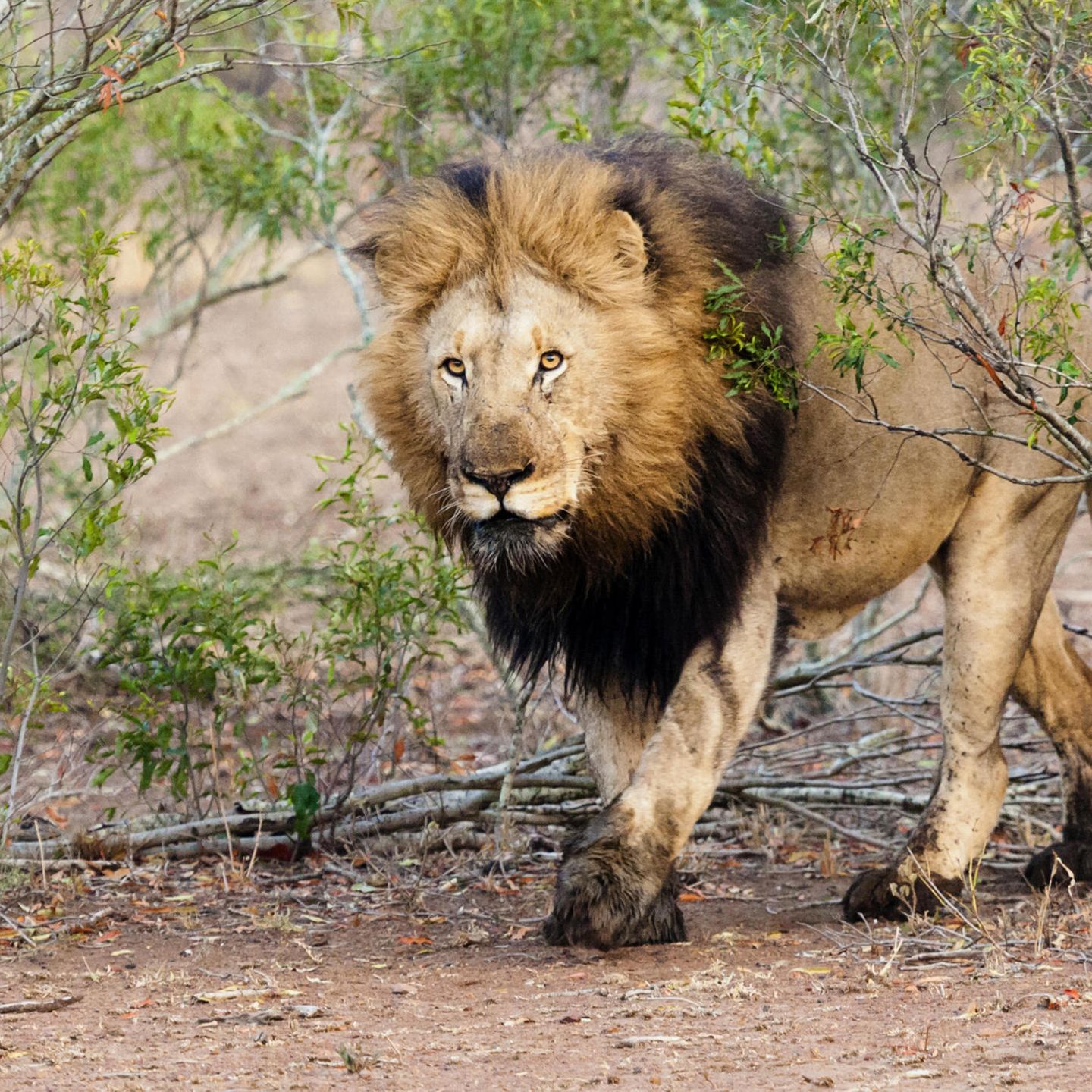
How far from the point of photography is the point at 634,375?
3.92 metres

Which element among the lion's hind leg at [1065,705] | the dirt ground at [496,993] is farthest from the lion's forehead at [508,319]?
the lion's hind leg at [1065,705]

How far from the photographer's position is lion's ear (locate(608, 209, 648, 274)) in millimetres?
3977

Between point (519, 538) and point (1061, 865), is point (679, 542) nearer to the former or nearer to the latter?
point (519, 538)

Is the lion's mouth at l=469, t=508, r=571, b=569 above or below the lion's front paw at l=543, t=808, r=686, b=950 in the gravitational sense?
above

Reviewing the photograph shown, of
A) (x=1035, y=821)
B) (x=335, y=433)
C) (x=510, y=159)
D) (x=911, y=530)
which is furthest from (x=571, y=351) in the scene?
(x=335, y=433)

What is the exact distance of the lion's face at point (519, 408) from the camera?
3.67 meters

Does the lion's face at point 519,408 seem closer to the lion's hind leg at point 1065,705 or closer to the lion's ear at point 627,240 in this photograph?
the lion's ear at point 627,240

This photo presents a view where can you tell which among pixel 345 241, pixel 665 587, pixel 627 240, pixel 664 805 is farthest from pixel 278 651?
pixel 345 241

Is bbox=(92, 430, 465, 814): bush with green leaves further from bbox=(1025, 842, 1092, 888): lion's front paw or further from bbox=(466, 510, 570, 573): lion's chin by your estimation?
bbox=(1025, 842, 1092, 888): lion's front paw

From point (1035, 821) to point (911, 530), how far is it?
1.38 meters

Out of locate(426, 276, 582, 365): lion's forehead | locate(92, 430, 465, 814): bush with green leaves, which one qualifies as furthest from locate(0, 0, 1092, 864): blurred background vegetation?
locate(426, 276, 582, 365): lion's forehead

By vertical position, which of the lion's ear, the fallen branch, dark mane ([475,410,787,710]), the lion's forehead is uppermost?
the lion's ear

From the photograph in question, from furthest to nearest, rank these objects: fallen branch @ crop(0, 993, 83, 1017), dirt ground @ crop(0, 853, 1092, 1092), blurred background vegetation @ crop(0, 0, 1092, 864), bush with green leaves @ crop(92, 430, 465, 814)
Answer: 1. bush with green leaves @ crop(92, 430, 465, 814)
2. blurred background vegetation @ crop(0, 0, 1092, 864)
3. fallen branch @ crop(0, 993, 83, 1017)
4. dirt ground @ crop(0, 853, 1092, 1092)

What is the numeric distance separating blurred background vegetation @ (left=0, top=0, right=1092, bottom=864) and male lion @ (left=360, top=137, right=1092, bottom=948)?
8.7 inches
